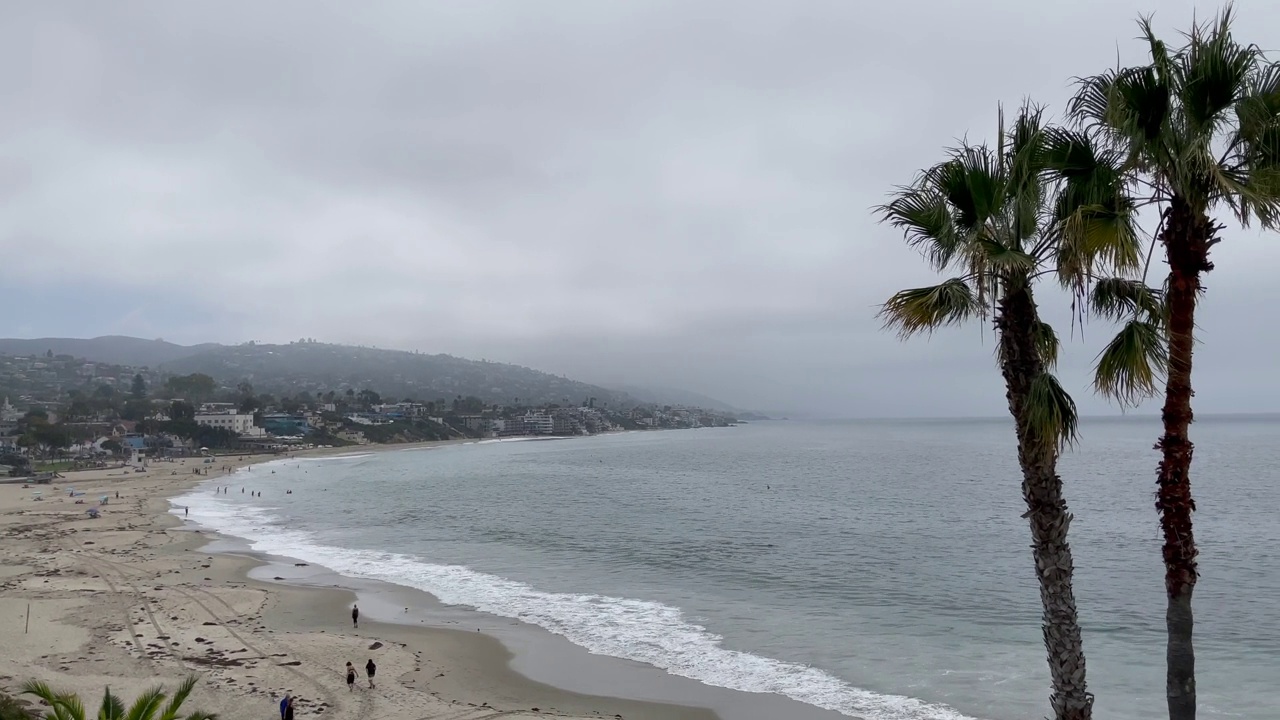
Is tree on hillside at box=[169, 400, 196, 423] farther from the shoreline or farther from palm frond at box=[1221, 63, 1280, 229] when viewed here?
palm frond at box=[1221, 63, 1280, 229]

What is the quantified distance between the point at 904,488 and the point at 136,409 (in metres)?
143

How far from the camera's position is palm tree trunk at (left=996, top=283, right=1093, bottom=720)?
582 cm

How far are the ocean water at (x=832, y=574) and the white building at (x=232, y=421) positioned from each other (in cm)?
7993

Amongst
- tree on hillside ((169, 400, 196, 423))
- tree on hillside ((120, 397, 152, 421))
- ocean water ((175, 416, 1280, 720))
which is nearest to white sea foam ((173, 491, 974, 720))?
ocean water ((175, 416, 1280, 720))

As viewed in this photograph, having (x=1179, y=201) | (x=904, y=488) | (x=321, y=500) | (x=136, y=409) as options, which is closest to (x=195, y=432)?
(x=136, y=409)

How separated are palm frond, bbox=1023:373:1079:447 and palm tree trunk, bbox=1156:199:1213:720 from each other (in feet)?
1.87

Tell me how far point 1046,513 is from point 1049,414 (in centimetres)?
79

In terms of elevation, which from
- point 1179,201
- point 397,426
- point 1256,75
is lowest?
point 397,426

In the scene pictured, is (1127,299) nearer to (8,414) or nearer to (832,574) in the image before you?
(832,574)

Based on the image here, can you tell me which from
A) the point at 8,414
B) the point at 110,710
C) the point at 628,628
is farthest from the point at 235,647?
the point at 8,414

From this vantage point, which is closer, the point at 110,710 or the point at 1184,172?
the point at 1184,172

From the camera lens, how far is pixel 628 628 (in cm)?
2272

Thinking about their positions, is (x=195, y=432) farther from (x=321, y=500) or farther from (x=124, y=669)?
(x=124, y=669)

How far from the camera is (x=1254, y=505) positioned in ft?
169
